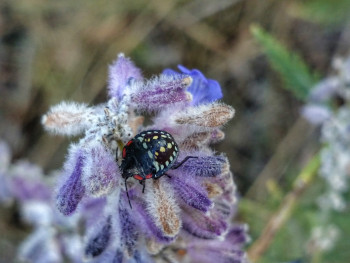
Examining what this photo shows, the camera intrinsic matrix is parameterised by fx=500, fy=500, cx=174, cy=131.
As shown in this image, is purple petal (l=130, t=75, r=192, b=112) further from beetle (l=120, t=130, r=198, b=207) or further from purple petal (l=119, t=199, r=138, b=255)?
purple petal (l=119, t=199, r=138, b=255)

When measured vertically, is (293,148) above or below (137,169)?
above

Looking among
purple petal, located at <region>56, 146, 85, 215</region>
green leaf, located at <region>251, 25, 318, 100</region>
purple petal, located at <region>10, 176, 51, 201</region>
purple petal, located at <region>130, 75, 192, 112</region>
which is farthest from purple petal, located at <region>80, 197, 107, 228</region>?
green leaf, located at <region>251, 25, 318, 100</region>

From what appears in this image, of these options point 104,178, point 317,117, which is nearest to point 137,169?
point 104,178

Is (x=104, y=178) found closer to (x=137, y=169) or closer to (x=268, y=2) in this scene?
(x=137, y=169)

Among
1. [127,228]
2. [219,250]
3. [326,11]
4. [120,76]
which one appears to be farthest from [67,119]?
[326,11]

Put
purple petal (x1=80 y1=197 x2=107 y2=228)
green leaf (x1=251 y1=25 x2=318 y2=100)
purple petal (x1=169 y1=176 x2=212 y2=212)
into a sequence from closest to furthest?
purple petal (x1=169 y1=176 x2=212 y2=212) < purple petal (x1=80 y1=197 x2=107 y2=228) < green leaf (x1=251 y1=25 x2=318 y2=100)

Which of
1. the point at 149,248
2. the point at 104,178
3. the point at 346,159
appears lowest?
the point at 149,248
